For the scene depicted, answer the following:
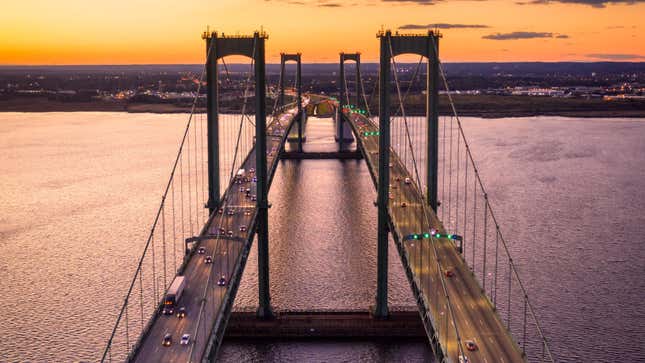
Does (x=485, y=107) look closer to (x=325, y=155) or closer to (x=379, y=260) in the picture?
(x=325, y=155)

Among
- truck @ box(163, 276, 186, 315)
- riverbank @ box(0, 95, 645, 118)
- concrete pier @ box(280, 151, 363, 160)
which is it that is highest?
riverbank @ box(0, 95, 645, 118)

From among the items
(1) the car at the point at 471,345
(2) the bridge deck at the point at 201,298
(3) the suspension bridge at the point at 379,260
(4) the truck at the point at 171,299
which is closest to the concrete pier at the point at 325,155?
(3) the suspension bridge at the point at 379,260

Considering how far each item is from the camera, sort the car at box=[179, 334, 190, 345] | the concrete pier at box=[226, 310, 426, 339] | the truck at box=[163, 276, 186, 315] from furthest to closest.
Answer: the concrete pier at box=[226, 310, 426, 339] < the truck at box=[163, 276, 186, 315] < the car at box=[179, 334, 190, 345]

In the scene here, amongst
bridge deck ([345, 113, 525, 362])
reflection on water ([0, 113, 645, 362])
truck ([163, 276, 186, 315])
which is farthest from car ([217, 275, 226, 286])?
bridge deck ([345, 113, 525, 362])

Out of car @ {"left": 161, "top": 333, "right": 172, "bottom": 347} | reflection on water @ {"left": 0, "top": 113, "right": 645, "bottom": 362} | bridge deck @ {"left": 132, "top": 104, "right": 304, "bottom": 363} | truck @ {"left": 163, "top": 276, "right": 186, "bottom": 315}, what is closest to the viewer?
bridge deck @ {"left": 132, "top": 104, "right": 304, "bottom": 363}

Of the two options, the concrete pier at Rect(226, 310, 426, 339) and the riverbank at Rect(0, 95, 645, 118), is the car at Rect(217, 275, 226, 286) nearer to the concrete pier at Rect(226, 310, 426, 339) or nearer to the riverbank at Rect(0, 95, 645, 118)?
the concrete pier at Rect(226, 310, 426, 339)

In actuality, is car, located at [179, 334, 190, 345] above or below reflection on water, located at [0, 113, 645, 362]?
above

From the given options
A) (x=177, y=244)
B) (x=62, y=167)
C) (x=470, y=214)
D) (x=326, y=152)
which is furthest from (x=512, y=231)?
(x=62, y=167)
